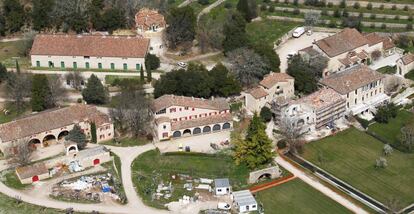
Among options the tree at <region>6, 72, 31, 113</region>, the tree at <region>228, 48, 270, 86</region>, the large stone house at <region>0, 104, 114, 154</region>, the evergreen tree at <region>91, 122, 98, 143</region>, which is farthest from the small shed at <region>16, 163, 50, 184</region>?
the tree at <region>228, 48, 270, 86</region>

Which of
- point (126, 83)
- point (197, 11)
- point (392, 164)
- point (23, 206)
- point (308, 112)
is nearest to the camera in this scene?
point (23, 206)

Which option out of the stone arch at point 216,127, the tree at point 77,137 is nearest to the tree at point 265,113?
the stone arch at point 216,127

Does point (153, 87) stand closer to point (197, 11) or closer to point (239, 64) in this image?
point (239, 64)

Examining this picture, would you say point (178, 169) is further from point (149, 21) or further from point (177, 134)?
point (149, 21)

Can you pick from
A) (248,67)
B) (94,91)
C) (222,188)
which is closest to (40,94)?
(94,91)

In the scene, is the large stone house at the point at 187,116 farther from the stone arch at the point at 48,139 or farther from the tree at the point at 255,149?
the stone arch at the point at 48,139

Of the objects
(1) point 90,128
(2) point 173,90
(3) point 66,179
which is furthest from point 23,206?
(2) point 173,90
